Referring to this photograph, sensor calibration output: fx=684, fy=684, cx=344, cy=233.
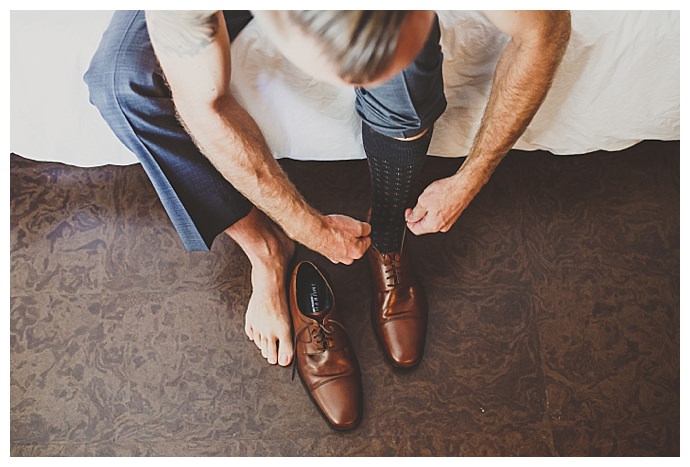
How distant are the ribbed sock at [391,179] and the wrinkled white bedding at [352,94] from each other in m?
0.05

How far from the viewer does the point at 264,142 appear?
101 centimetres

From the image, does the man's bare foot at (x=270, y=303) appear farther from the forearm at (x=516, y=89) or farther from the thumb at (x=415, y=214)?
the forearm at (x=516, y=89)

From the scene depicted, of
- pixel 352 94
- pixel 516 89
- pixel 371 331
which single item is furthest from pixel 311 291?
pixel 516 89

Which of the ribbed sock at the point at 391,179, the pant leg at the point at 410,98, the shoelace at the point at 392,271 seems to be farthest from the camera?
the shoelace at the point at 392,271

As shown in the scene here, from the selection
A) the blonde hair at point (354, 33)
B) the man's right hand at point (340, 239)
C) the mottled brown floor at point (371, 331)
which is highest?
the blonde hair at point (354, 33)

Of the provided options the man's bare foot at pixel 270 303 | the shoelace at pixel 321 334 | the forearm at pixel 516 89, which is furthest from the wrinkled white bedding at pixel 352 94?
the shoelace at pixel 321 334

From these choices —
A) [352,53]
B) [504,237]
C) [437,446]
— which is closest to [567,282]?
[504,237]

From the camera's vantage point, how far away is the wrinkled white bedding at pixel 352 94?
3.00 ft

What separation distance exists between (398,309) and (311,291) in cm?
16

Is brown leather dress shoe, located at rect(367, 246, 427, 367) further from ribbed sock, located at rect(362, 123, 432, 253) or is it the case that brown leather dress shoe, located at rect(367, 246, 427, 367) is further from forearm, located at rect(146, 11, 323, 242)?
forearm, located at rect(146, 11, 323, 242)

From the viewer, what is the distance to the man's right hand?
1058mm

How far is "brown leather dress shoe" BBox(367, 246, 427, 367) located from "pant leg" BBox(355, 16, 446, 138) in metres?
0.31

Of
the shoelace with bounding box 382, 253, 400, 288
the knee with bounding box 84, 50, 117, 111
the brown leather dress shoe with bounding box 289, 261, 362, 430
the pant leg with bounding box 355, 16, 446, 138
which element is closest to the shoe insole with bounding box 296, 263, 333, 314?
the brown leather dress shoe with bounding box 289, 261, 362, 430

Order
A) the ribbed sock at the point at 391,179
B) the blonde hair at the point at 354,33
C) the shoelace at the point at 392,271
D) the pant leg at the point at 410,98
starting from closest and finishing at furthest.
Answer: the blonde hair at the point at 354,33, the pant leg at the point at 410,98, the ribbed sock at the point at 391,179, the shoelace at the point at 392,271
